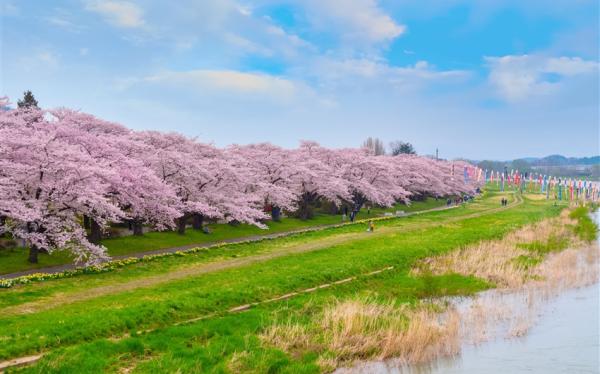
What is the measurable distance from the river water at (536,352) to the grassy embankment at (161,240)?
22501 mm

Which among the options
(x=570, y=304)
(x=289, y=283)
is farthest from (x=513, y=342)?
(x=289, y=283)

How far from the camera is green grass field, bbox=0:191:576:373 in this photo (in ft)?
53.0

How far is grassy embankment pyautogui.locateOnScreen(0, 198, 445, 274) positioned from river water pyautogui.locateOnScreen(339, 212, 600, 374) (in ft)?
73.8

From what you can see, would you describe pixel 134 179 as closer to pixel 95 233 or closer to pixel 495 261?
pixel 95 233

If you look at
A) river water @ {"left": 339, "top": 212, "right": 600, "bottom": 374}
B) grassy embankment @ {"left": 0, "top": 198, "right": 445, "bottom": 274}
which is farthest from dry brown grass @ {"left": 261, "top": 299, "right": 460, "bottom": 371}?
grassy embankment @ {"left": 0, "top": 198, "right": 445, "bottom": 274}

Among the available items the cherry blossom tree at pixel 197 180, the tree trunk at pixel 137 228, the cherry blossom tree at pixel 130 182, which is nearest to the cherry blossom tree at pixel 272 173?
the cherry blossom tree at pixel 197 180

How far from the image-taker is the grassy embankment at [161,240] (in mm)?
30641

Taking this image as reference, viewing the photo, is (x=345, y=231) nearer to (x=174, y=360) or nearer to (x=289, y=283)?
(x=289, y=283)

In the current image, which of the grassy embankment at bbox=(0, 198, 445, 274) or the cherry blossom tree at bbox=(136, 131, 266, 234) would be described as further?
the cherry blossom tree at bbox=(136, 131, 266, 234)

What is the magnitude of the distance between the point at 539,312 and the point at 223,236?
3010 cm

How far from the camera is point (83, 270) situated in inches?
1123

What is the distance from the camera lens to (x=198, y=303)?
72.7 ft

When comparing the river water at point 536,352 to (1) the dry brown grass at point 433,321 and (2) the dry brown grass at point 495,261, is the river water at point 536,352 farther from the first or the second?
(2) the dry brown grass at point 495,261

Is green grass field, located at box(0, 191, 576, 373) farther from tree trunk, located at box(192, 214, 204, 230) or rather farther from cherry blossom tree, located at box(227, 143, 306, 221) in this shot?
cherry blossom tree, located at box(227, 143, 306, 221)
